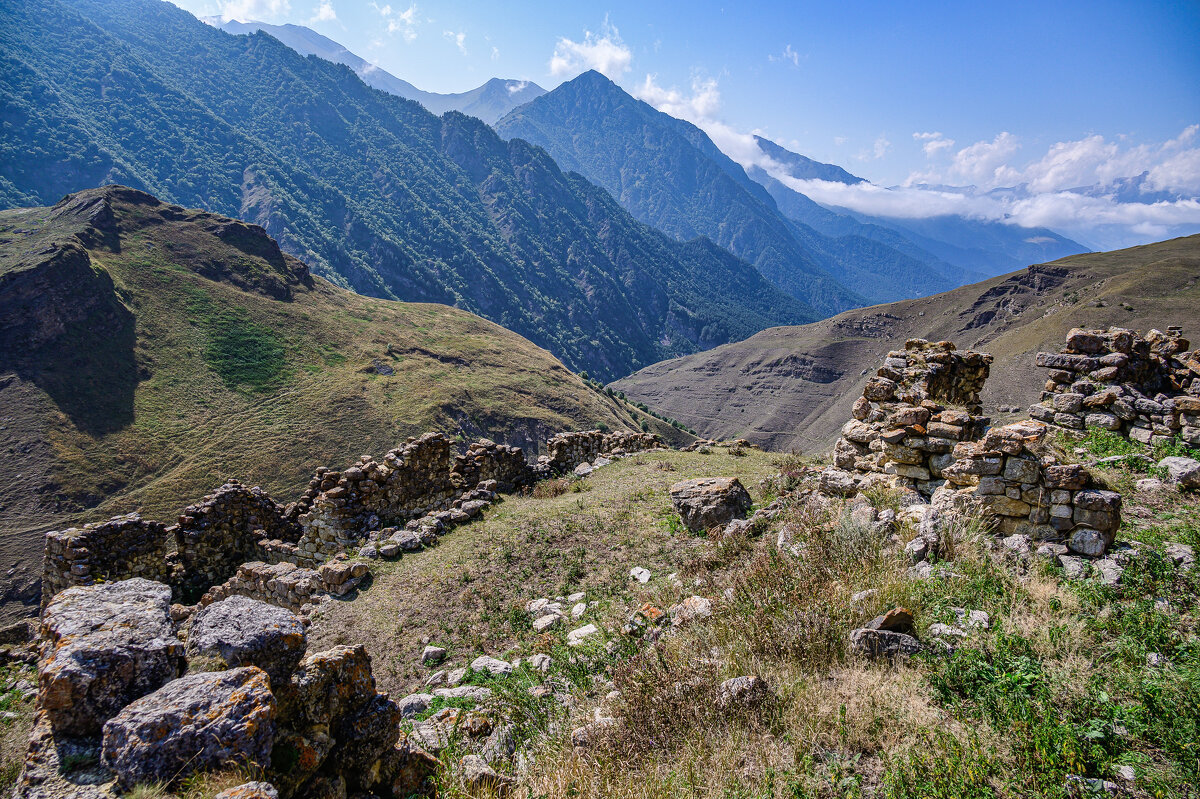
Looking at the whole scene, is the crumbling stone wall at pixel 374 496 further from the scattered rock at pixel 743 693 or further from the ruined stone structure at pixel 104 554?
the scattered rock at pixel 743 693

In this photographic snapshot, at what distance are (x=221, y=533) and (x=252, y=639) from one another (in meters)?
12.9

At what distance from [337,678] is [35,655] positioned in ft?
27.2

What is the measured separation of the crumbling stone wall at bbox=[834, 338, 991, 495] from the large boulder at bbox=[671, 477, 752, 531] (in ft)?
7.80

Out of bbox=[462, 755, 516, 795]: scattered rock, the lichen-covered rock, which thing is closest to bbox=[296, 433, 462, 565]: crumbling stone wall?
bbox=[462, 755, 516, 795]: scattered rock

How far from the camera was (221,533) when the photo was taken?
1418cm

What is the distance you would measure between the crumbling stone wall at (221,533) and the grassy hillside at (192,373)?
22.0 m

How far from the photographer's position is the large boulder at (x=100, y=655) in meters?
3.19

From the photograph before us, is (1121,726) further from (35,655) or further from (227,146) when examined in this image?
(227,146)

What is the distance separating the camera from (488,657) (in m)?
7.06

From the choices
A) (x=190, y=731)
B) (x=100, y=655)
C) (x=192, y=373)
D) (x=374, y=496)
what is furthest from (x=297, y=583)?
(x=192, y=373)

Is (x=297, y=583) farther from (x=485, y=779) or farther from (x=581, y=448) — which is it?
(x=581, y=448)

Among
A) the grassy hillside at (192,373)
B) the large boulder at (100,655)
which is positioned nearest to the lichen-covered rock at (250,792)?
the large boulder at (100,655)

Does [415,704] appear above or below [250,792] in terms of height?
below

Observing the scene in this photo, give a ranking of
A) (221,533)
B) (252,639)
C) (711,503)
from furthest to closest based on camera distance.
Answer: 1. (221,533)
2. (711,503)
3. (252,639)
